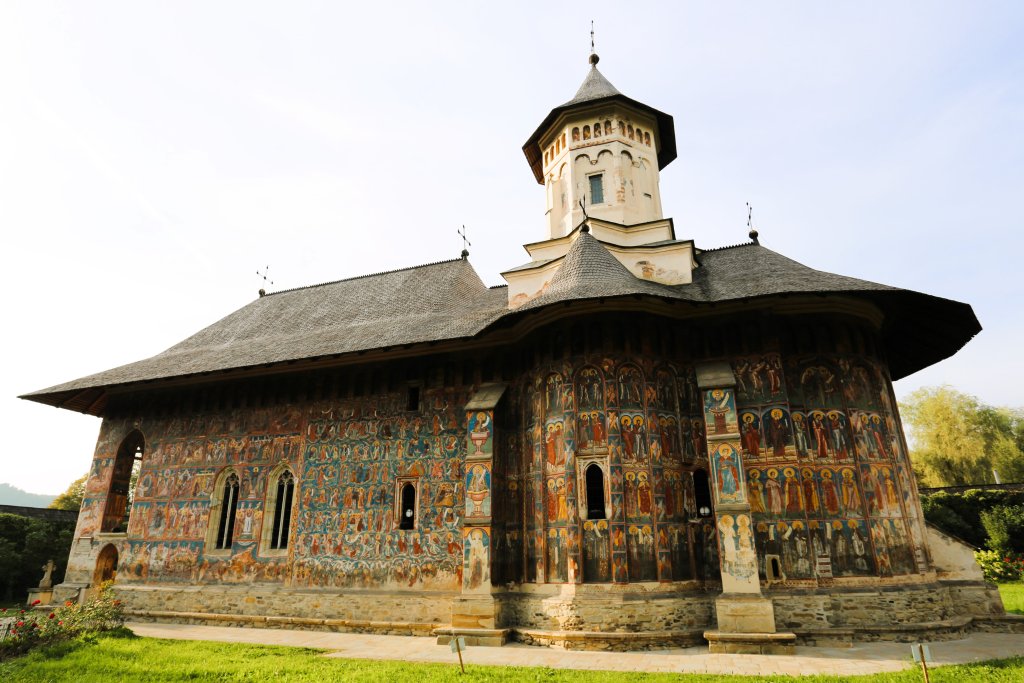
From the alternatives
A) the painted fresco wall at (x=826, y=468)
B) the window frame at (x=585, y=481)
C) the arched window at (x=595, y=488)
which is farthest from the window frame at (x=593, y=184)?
the arched window at (x=595, y=488)

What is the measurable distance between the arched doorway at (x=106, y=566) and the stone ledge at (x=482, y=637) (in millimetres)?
10322

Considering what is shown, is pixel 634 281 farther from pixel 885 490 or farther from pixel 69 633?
pixel 69 633

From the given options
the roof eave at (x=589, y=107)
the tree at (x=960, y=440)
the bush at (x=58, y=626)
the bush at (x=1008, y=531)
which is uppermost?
the roof eave at (x=589, y=107)

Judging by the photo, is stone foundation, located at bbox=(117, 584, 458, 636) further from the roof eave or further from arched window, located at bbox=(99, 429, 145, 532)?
the roof eave

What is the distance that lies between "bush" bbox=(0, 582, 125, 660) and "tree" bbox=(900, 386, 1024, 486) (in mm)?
33212

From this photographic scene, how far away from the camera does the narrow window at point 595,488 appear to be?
1123 cm

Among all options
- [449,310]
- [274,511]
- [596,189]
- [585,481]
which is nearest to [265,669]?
[585,481]

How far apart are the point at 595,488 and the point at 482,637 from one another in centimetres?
332

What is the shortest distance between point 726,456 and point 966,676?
431 cm

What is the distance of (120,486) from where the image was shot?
17.2 metres

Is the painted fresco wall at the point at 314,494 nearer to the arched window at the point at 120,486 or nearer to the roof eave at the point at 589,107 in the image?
the arched window at the point at 120,486

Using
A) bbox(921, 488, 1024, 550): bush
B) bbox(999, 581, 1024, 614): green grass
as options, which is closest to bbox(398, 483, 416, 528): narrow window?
bbox(999, 581, 1024, 614): green grass

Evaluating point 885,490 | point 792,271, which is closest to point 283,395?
point 792,271

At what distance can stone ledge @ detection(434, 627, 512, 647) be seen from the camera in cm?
1085
